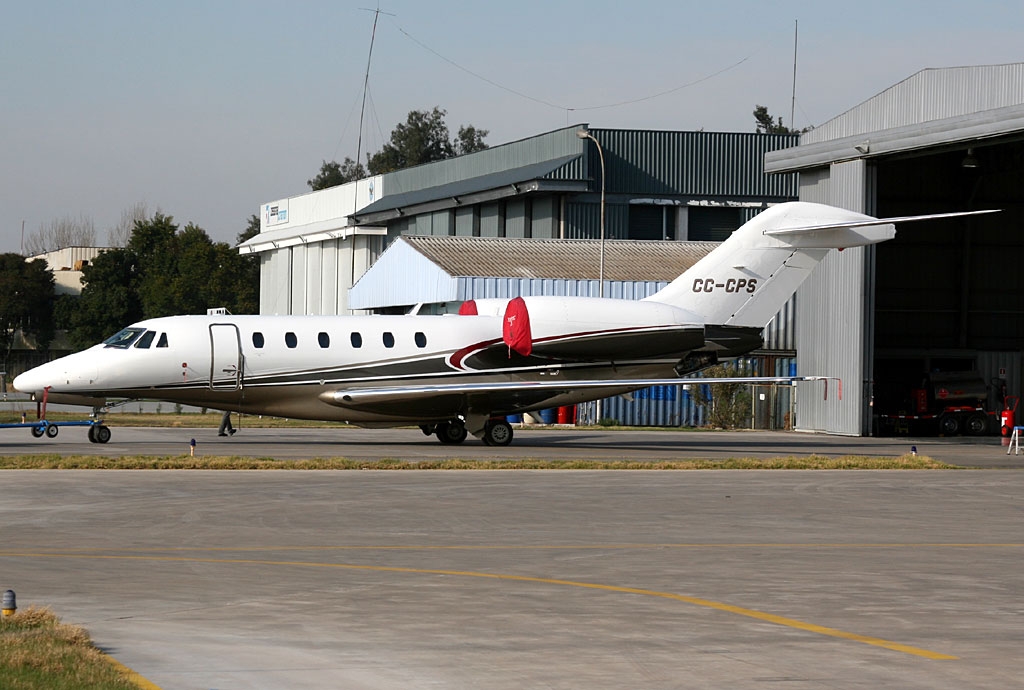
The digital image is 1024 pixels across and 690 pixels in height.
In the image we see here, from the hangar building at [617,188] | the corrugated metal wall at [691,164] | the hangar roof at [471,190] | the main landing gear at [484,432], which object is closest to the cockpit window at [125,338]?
the main landing gear at [484,432]

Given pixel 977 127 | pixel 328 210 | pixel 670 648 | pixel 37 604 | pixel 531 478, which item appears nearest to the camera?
pixel 670 648

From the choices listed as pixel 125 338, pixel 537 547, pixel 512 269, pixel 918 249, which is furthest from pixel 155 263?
pixel 537 547

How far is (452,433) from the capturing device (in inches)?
1282

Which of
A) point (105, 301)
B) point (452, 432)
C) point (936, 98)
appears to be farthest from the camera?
point (105, 301)

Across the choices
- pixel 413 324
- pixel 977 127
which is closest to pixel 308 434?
pixel 413 324

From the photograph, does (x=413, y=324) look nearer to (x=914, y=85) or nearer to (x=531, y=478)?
(x=531, y=478)

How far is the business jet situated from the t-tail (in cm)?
4

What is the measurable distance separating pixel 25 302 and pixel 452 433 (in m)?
84.1

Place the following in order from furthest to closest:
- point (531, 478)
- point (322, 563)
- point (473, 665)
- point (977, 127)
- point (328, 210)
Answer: point (328, 210), point (977, 127), point (531, 478), point (322, 563), point (473, 665)

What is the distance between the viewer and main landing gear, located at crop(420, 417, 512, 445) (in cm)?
3192

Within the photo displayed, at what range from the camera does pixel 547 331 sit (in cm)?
3094

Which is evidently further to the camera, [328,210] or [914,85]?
[328,210]

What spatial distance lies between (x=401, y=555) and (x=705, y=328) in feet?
65.6

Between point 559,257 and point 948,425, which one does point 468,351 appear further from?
point 559,257
